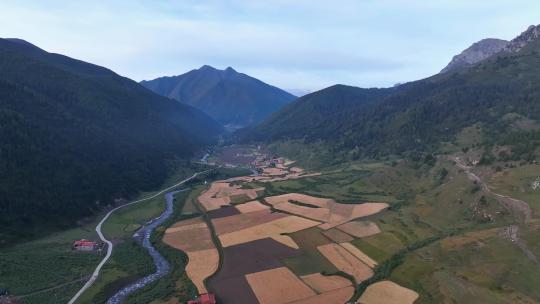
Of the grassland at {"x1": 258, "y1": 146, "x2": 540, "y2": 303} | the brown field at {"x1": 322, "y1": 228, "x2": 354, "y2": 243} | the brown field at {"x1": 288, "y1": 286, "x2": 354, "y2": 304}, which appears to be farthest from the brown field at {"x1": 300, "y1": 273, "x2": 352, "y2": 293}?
the brown field at {"x1": 322, "y1": 228, "x2": 354, "y2": 243}

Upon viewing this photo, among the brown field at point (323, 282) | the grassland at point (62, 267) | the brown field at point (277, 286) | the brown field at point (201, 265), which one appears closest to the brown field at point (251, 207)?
the grassland at point (62, 267)

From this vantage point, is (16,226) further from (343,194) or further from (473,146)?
(473,146)

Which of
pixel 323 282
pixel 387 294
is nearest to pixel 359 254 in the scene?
pixel 323 282

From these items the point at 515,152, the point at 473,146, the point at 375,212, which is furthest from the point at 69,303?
the point at 473,146

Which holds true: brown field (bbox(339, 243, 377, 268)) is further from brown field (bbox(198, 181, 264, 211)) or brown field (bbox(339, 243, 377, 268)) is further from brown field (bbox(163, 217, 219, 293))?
brown field (bbox(198, 181, 264, 211))

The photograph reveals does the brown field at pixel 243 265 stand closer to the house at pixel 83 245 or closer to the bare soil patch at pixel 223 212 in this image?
the bare soil patch at pixel 223 212

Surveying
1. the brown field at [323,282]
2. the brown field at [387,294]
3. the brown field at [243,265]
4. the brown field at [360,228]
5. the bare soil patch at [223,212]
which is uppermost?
the bare soil patch at [223,212]
